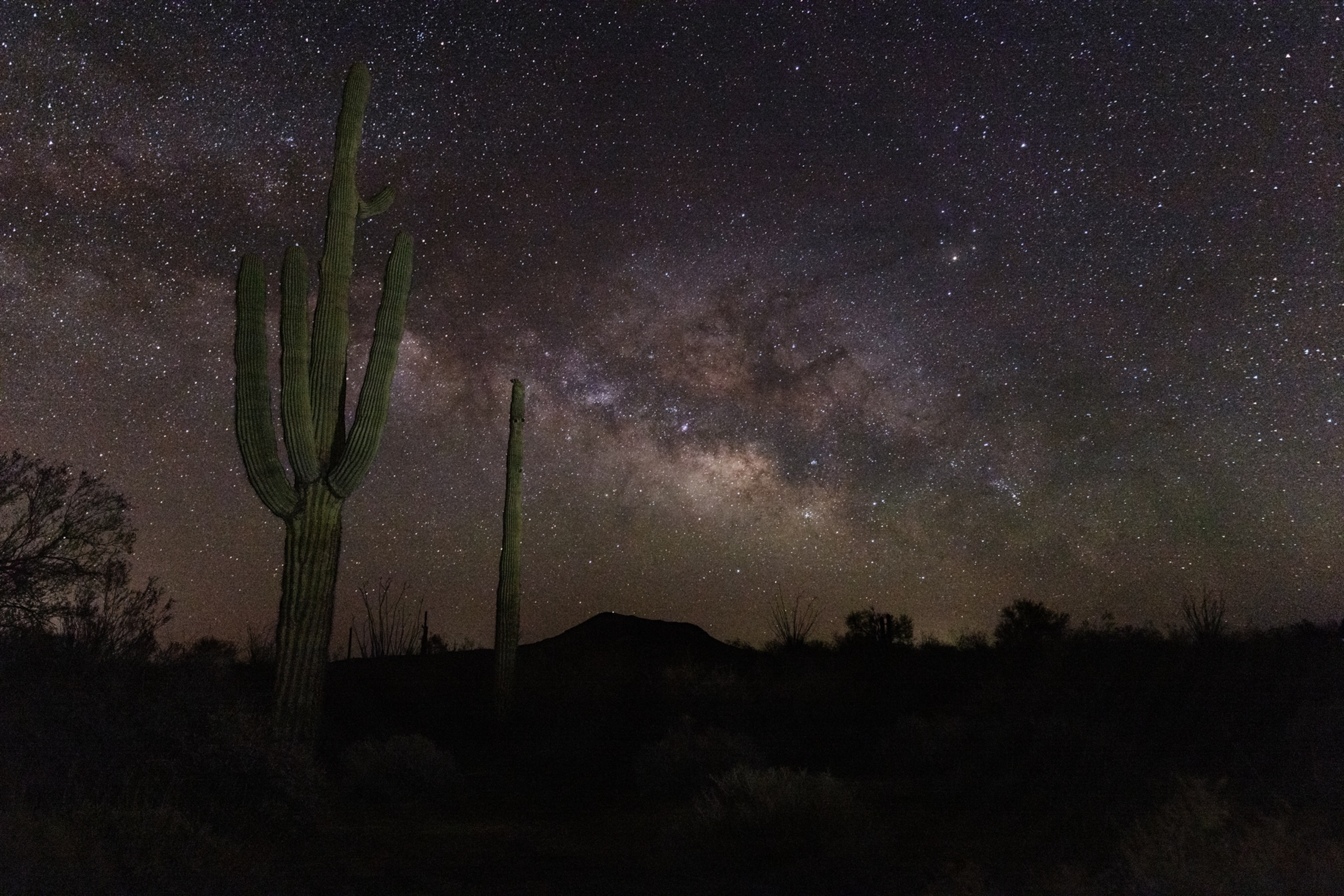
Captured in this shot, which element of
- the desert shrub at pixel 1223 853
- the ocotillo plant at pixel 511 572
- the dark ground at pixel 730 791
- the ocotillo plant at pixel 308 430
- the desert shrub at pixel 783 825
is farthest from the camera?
the ocotillo plant at pixel 511 572

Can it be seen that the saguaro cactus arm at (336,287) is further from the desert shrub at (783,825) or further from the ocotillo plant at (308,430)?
the desert shrub at (783,825)

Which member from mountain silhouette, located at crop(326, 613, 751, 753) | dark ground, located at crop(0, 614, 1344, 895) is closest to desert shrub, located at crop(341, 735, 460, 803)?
dark ground, located at crop(0, 614, 1344, 895)

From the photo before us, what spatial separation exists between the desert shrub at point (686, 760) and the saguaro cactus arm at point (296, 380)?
6671 mm

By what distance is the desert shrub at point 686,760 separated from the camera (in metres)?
15.0

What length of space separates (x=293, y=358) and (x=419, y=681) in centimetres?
1440

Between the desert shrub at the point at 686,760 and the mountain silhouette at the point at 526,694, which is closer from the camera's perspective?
the desert shrub at the point at 686,760

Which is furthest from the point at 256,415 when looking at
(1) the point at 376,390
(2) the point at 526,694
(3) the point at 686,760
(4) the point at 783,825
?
(2) the point at 526,694

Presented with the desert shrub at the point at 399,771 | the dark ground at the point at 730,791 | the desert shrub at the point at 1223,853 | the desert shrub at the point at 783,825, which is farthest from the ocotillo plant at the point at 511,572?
the desert shrub at the point at 1223,853

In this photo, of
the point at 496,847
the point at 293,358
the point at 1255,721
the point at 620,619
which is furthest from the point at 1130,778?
the point at 620,619

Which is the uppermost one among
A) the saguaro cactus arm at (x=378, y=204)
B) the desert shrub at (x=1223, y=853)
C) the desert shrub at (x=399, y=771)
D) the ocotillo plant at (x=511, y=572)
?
the saguaro cactus arm at (x=378, y=204)

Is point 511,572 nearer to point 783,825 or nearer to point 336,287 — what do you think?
point 336,287

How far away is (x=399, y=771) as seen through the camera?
48.9 ft

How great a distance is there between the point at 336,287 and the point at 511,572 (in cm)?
789

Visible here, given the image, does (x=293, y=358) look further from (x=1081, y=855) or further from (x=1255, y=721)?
(x=1255, y=721)
